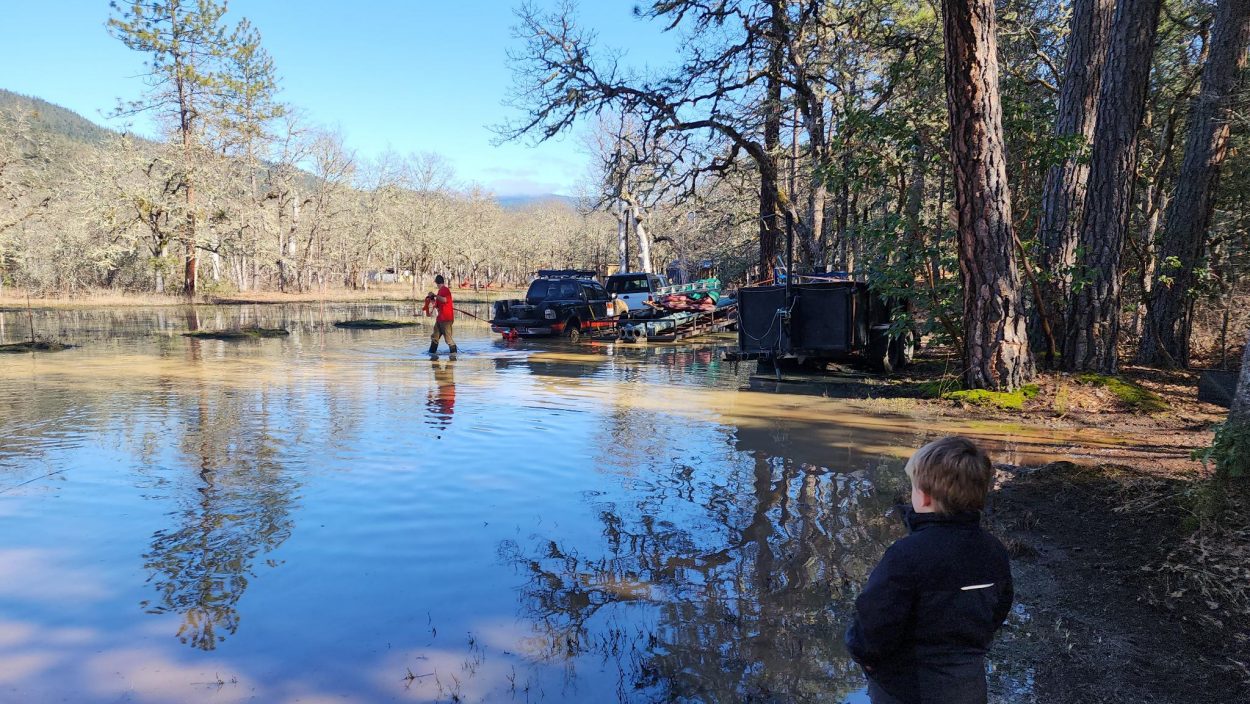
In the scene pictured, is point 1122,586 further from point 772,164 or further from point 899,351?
point 772,164

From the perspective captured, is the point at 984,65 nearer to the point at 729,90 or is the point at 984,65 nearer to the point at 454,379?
the point at 454,379

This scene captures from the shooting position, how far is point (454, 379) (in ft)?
47.0

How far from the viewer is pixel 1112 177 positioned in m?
10.6

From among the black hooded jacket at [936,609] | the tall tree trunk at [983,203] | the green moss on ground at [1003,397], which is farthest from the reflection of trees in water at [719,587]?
the tall tree trunk at [983,203]

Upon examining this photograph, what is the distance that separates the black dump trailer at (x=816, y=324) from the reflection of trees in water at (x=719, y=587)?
7007 mm

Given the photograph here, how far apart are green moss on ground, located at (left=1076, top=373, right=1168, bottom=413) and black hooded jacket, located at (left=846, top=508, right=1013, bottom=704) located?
9186 mm

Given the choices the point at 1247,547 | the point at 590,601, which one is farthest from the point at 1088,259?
the point at 590,601

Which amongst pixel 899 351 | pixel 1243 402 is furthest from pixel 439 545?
pixel 899 351

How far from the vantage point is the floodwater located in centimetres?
371

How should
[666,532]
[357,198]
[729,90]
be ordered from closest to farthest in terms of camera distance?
1. [666,532]
2. [729,90]
3. [357,198]

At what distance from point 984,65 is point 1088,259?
10.5ft

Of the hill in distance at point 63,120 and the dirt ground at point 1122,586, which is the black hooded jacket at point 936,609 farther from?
the hill in distance at point 63,120

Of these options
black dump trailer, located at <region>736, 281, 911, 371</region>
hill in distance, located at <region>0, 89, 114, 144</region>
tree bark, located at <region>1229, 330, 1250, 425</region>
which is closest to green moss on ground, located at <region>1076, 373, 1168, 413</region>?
black dump trailer, located at <region>736, 281, 911, 371</region>

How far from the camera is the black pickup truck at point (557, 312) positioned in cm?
2300
